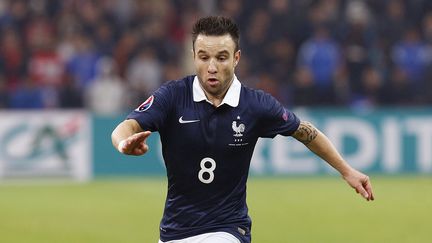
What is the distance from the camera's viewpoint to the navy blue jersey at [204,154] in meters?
6.66

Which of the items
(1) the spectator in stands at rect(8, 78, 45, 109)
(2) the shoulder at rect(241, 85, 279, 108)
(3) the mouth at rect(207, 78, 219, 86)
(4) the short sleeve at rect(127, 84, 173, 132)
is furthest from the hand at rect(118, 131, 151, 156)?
(1) the spectator in stands at rect(8, 78, 45, 109)

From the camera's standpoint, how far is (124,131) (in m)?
6.33

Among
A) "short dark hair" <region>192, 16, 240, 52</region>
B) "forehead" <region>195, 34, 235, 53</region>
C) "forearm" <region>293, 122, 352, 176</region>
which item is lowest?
"forearm" <region>293, 122, 352, 176</region>

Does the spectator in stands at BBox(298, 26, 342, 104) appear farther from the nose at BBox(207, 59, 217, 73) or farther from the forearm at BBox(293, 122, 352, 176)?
the nose at BBox(207, 59, 217, 73)

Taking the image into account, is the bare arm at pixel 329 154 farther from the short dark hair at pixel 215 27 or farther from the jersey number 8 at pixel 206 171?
the short dark hair at pixel 215 27

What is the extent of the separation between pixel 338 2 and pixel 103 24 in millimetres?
4836

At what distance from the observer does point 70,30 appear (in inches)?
832

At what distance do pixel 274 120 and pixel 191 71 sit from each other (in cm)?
1403

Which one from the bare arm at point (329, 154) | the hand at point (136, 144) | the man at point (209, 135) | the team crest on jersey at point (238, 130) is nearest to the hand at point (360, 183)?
the bare arm at point (329, 154)

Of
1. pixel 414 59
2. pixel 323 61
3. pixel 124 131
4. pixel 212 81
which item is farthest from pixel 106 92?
pixel 124 131

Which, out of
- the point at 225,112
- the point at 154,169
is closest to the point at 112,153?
the point at 154,169

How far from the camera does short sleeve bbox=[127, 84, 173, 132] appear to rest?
6.46 m

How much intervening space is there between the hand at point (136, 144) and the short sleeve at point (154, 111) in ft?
2.04

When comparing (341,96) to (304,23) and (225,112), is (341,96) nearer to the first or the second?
(304,23)
